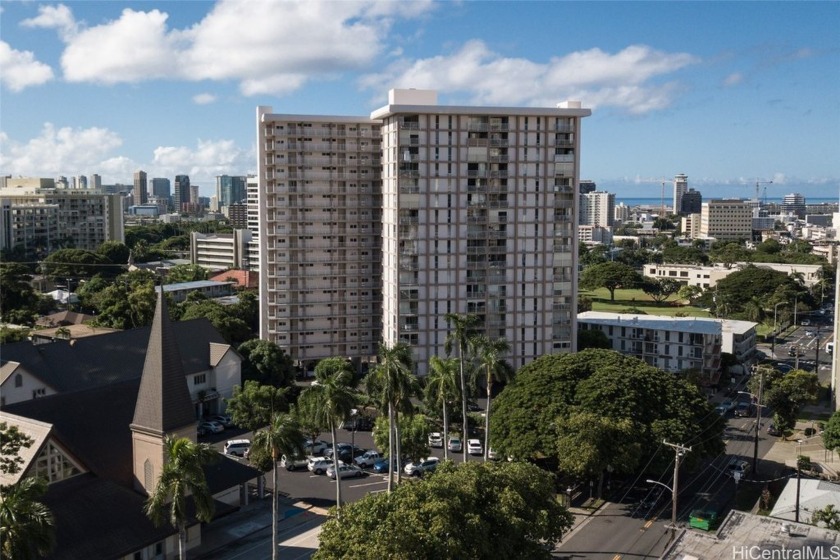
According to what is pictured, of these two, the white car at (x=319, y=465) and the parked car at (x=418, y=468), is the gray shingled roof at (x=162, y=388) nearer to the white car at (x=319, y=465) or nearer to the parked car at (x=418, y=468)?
the white car at (x=319, y=465)

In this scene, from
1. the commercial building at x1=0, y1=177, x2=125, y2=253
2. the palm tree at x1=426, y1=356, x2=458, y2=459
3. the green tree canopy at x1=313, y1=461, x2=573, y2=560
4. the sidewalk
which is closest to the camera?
the green tree canopy at x1=313, y1=461, x2=573, y2=560

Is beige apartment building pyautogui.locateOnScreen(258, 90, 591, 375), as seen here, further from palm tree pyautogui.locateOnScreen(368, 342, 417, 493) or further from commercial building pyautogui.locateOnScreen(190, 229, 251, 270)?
commercial building pyautogui.locateOnScreen(190, 229, 251, 270)

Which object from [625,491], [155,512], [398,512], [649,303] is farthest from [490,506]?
[649,303]

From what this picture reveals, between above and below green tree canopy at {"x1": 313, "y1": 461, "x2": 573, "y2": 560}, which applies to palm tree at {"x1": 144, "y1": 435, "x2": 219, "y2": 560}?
above

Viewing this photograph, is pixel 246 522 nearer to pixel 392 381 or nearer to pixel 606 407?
pixel 392 381

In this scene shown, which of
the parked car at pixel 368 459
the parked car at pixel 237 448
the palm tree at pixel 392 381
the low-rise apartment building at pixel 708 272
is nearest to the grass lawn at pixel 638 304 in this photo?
the low-rise apartment building at pixel 708 272

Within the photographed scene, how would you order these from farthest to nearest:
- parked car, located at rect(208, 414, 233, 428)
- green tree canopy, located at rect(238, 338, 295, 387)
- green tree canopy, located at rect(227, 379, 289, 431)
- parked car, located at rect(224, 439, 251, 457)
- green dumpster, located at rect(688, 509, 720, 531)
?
green tree canopy, located at rect(238, 338, 295, 387) → parked car, located at rect(208, 414, 233, 428) → green tree canopy, located at rect(227, 379, 289, 431) → parked car, located at rect(224, 439, 251, 457) → green dumpster, located at rect(688, 509, 720, 531)

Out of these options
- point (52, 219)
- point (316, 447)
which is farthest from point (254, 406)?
point (52, 219)

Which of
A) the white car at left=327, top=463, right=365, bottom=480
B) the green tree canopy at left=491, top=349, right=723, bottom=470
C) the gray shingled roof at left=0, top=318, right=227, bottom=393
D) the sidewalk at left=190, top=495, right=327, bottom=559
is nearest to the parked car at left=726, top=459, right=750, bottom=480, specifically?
the green tree canopy at left=491, top=349, right=723, bottom=470
